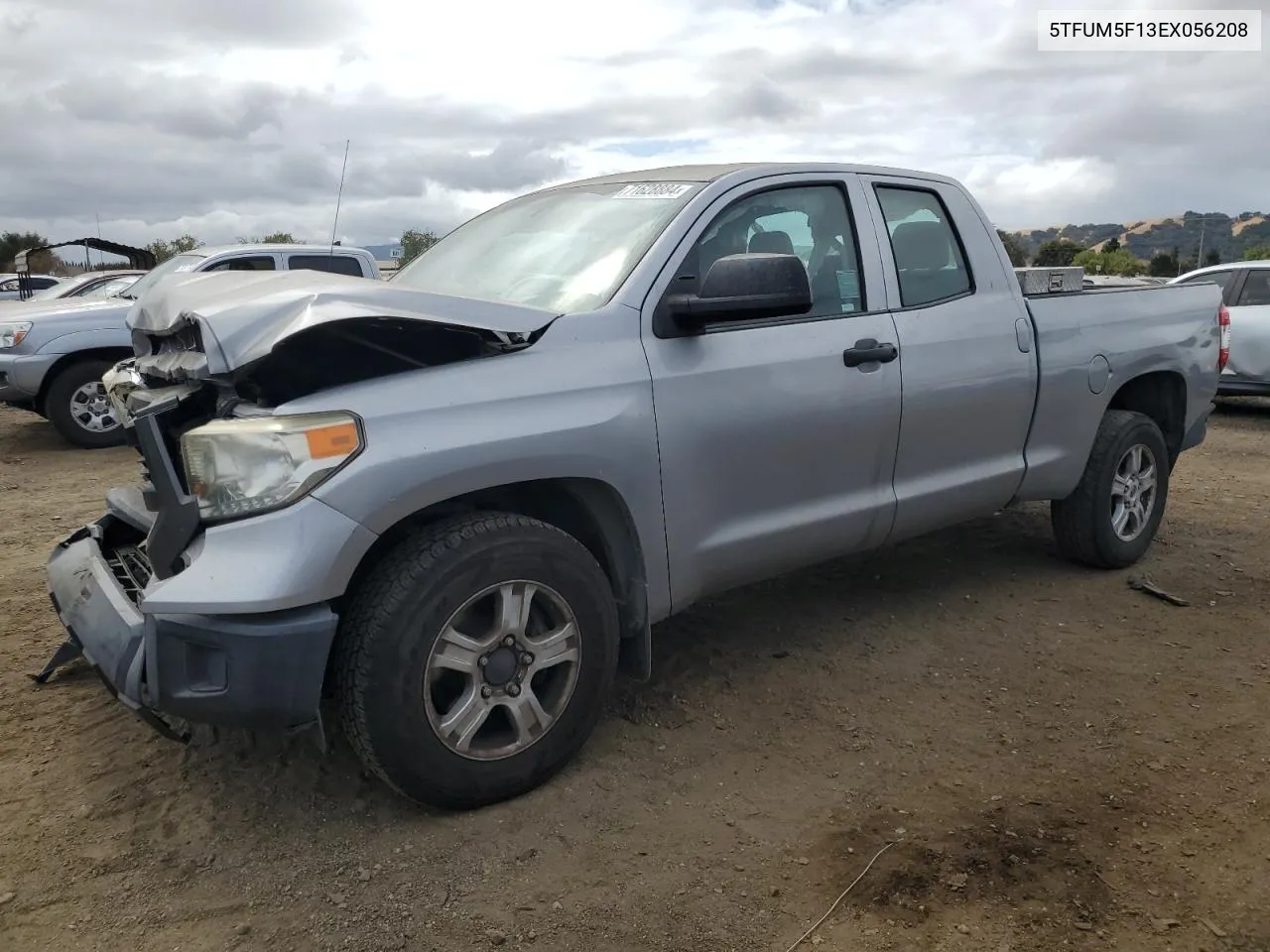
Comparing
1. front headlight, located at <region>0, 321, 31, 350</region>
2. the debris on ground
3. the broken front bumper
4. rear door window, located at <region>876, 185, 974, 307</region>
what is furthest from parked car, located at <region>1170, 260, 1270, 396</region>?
front headlight, located at <region>0, 321, 31, 350</region>

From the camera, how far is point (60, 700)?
12.1ft

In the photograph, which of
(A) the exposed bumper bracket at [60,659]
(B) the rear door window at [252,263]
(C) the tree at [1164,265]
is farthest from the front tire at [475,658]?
(C) the tree at [1164,265]

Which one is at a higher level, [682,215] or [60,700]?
[682,215]

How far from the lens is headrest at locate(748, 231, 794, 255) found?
3.71 metres

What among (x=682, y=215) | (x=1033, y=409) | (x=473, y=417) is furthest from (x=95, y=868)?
(x=1033, y=409)

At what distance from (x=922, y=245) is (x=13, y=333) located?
7746 millimetres

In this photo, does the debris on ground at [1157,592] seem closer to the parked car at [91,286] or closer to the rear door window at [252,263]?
the rear door window at [252,263]

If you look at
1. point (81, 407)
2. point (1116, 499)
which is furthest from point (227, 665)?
point (81, 407)

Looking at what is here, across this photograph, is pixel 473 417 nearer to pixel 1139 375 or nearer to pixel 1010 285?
pixel 1010 285

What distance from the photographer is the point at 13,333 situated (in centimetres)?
872

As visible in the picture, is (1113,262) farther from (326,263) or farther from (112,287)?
(112,287)

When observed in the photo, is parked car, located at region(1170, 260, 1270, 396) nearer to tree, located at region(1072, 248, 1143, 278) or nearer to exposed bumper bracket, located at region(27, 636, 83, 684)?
exposed bumper bracket, located at region(27, 636, 83, 684)

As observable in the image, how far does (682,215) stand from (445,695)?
5.61 feet

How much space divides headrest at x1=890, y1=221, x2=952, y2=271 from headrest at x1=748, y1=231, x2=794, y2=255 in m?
0.52
